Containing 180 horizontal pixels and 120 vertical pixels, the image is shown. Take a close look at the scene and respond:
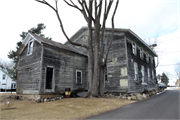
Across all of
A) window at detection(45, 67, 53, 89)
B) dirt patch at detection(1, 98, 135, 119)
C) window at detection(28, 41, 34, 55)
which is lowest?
dirt patch at detection(1, 98, 135, 119)

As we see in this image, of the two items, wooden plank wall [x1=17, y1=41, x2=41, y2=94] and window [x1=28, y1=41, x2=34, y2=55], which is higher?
window [x1=28, y1=41, x2=34, y2=55]

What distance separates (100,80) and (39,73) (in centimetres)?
533

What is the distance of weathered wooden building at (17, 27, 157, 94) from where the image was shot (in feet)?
37.2

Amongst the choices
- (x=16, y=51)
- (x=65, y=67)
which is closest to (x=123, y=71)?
(x=65, y=67)

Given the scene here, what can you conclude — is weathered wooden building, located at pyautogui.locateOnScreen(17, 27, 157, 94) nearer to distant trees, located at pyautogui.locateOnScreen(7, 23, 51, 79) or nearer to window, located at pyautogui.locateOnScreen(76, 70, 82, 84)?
window, located at pyautogui.locateOnScreen(76, 70, 82, 84)

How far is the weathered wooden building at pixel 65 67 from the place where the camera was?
37.2ft

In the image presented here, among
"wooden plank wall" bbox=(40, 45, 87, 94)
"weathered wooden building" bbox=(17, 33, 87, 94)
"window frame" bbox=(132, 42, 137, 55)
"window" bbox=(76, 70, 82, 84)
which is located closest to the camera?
"weathered wooden building" bbox=(17, 33, 87, 94)

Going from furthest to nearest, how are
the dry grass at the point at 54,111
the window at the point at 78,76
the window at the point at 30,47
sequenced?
1. the window at the point at 78,76
2. the window at the point at 30,47
3. the dry grass at the point at 54,111

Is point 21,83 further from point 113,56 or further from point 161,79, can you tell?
point 161,79

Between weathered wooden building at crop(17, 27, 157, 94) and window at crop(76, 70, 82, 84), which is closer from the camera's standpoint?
weathered wooden building at crop(17, 27, 157, 94)

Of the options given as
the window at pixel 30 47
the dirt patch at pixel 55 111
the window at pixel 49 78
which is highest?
the window at pixel 30 47

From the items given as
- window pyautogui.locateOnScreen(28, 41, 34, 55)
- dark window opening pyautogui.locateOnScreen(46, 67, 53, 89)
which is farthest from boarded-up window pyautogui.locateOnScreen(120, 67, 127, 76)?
window pyautogui.locateOnScreen(28, 41, 34, 55)

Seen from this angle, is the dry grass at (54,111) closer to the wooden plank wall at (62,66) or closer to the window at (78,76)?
the wooden plank wall at (62,66)

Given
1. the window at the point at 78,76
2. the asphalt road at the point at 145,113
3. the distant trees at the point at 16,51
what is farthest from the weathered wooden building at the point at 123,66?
the distant trees at the point at 16,51
